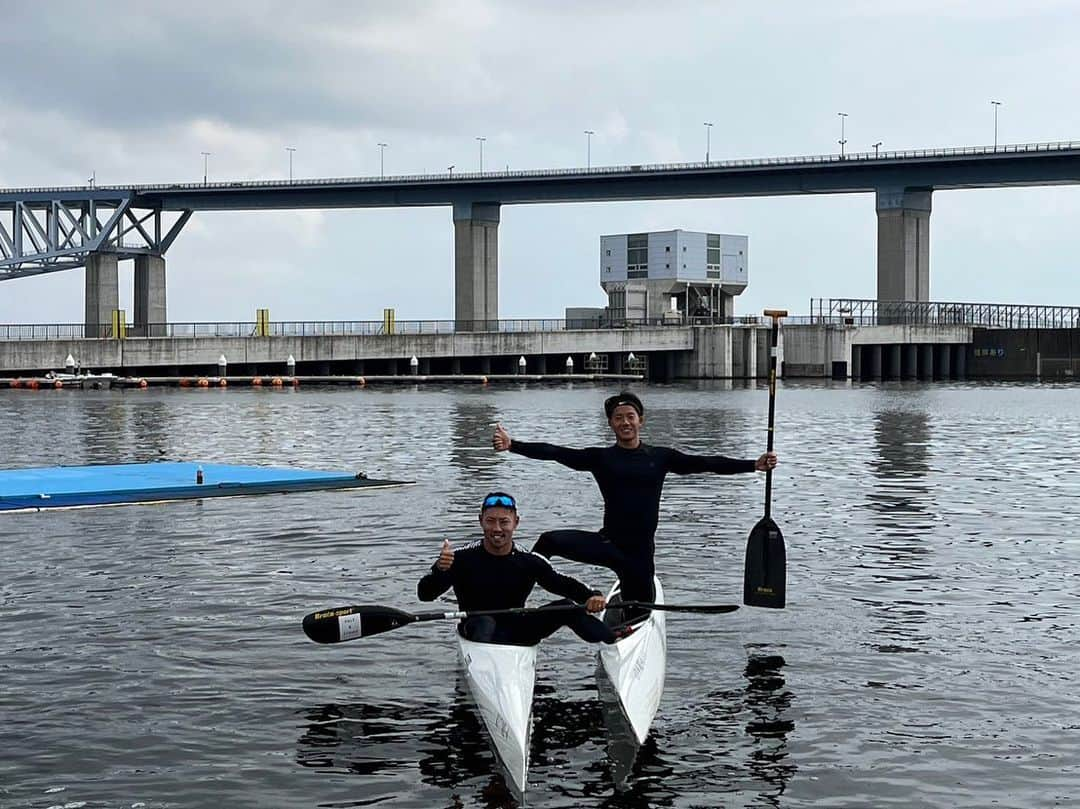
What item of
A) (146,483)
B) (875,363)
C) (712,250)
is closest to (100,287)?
(712,250)

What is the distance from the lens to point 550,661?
52.0 ft

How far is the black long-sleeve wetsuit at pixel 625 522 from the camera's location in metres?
14.3

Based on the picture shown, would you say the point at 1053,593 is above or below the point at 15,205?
below

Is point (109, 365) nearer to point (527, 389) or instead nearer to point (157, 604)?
point (527, 389)

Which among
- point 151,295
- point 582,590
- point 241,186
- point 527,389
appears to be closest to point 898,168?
point 527,389

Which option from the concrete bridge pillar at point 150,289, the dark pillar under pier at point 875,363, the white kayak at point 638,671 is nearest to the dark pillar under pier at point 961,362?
the dark pillar under pier at point 875,363

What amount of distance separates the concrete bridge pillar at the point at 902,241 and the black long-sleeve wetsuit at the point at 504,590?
111747 mm

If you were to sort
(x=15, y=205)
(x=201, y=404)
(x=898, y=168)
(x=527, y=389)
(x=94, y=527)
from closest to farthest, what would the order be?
(x=94, y=527), (x=201, y=404), (x=527, y=389), (x=898, y=168), (x=15, y=205)

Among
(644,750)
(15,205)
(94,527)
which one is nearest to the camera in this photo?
(644,750)

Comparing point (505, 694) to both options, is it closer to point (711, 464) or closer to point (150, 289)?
point (711, 464)

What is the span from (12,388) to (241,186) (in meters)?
48.0

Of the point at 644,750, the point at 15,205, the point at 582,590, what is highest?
the point at 15,205

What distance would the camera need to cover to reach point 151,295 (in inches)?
5344

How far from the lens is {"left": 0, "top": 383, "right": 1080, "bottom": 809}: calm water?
12.0 metres
